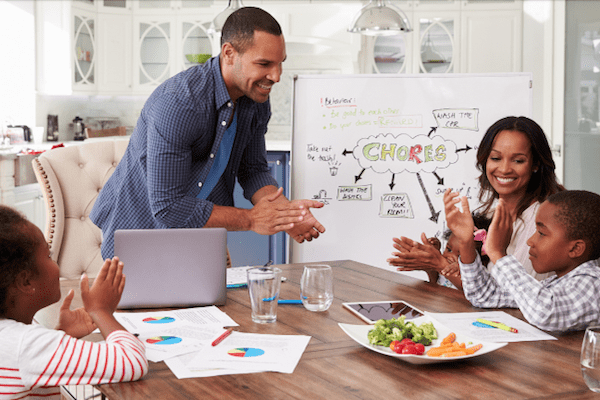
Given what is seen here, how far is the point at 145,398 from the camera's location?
92 cm

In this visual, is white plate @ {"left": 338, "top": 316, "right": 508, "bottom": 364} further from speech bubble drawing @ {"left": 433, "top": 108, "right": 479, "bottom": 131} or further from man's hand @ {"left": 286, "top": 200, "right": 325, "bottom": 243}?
speech bubble drawing @ {"left": 433, "top": 108, "right": 479, "bottom": 131}

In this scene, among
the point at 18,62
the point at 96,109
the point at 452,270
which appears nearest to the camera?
the point at 452,270

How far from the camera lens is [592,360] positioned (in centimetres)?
90

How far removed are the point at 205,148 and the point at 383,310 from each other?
823mm

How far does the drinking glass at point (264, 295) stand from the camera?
4.28 feet

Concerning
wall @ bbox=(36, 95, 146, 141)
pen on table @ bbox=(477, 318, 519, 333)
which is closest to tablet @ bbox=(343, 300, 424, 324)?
pen on table @ bbox=(477, 318, 519, 333)

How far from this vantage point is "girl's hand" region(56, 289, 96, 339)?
1170 mm

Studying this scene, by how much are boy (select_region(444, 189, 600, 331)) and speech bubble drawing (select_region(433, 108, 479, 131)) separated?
1542 mm

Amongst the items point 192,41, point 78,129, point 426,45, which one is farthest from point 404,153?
point 78,129

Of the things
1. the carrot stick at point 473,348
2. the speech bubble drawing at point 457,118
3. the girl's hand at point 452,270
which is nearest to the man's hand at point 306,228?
the girl's hand at point 452,270

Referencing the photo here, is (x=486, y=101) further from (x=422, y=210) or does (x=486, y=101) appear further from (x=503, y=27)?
(x=503, y=27)

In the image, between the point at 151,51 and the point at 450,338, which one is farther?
the point at 151,51

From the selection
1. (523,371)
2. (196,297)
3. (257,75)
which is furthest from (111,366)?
(257,75)

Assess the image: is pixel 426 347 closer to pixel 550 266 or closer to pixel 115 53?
pixel 550 266
